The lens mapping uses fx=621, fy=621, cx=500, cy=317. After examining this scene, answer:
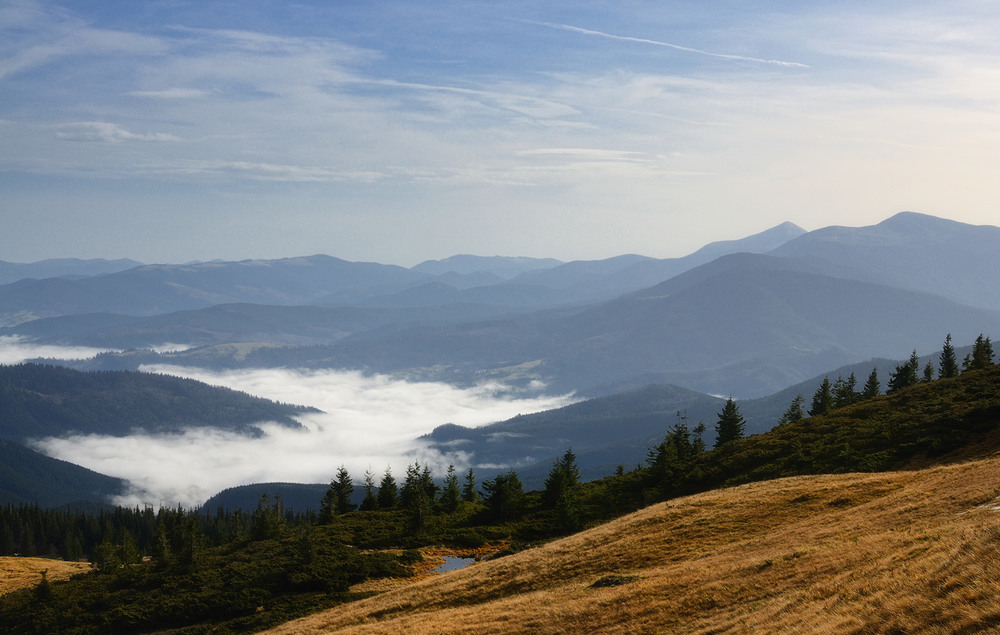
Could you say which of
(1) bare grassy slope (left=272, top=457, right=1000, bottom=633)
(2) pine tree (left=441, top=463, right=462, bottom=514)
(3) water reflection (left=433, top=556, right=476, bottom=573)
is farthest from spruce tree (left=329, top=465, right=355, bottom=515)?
(1) bare grassy slope (left=272, top=457, right=1000, bottom=633)

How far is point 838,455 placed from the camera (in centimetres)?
6216

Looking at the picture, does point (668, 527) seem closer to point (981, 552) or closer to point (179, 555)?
point (981, 552)

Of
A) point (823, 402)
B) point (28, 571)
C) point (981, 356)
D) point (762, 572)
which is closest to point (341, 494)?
point (28, 571)

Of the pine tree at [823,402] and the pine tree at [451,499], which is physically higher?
the pine tree at [823,402]

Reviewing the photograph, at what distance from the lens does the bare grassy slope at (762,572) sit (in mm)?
20719

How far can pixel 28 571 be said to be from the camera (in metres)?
84.1

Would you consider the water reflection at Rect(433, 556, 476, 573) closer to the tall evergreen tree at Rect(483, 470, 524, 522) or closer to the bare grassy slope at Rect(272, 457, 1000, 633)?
the bare grassy slope at Rect(272, 457, 1000, 633)

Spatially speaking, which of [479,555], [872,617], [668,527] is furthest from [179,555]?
[872,617]

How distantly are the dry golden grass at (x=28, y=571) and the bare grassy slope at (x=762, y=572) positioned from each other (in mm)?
51868

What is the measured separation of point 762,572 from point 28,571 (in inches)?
3801

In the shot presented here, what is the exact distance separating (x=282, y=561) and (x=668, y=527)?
37.8 m

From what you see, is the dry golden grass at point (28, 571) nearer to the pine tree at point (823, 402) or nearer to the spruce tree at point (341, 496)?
the spruce tree at point (341, 496)

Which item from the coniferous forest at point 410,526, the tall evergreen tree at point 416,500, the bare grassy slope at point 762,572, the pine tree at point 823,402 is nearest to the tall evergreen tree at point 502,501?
the coniferous forest at point 410,526

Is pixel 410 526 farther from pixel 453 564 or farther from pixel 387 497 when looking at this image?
pixel 387 497
